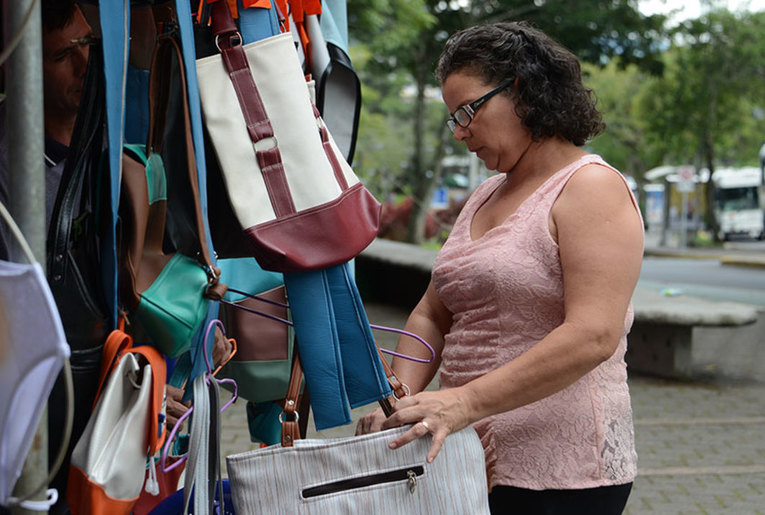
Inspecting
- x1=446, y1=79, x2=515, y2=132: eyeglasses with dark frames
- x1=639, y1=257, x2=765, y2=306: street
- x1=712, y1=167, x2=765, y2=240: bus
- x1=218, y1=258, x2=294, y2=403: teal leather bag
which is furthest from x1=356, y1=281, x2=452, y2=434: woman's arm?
x1=712, y1=167, x2=765, y2=240: bus

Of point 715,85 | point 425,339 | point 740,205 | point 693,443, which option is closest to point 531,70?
point 425,339

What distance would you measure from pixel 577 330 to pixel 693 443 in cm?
455

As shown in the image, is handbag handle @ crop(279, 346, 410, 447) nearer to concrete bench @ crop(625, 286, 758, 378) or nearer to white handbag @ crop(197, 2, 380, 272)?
white handbag @ crop(197, 2, 380, 272)

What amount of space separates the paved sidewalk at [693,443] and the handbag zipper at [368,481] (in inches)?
127

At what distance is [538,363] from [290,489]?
21.6 inches

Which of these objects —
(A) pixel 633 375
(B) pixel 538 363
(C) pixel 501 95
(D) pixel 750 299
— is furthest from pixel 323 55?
(D) pixel 750 299

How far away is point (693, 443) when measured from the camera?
5.89m

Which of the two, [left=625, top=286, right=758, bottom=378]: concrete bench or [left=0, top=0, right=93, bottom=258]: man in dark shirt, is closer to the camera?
[left=0, top=0, right=93, bottom=258]: man in dark shirt

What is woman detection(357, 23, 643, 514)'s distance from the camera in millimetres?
1805

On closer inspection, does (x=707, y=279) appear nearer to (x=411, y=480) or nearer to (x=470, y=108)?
(x=470, y=108)

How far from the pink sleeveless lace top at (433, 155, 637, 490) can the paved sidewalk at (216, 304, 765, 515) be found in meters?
2.88

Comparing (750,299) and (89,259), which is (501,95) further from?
(750,299)

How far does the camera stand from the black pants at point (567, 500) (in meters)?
1.93

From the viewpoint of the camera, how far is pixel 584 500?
1933mm
